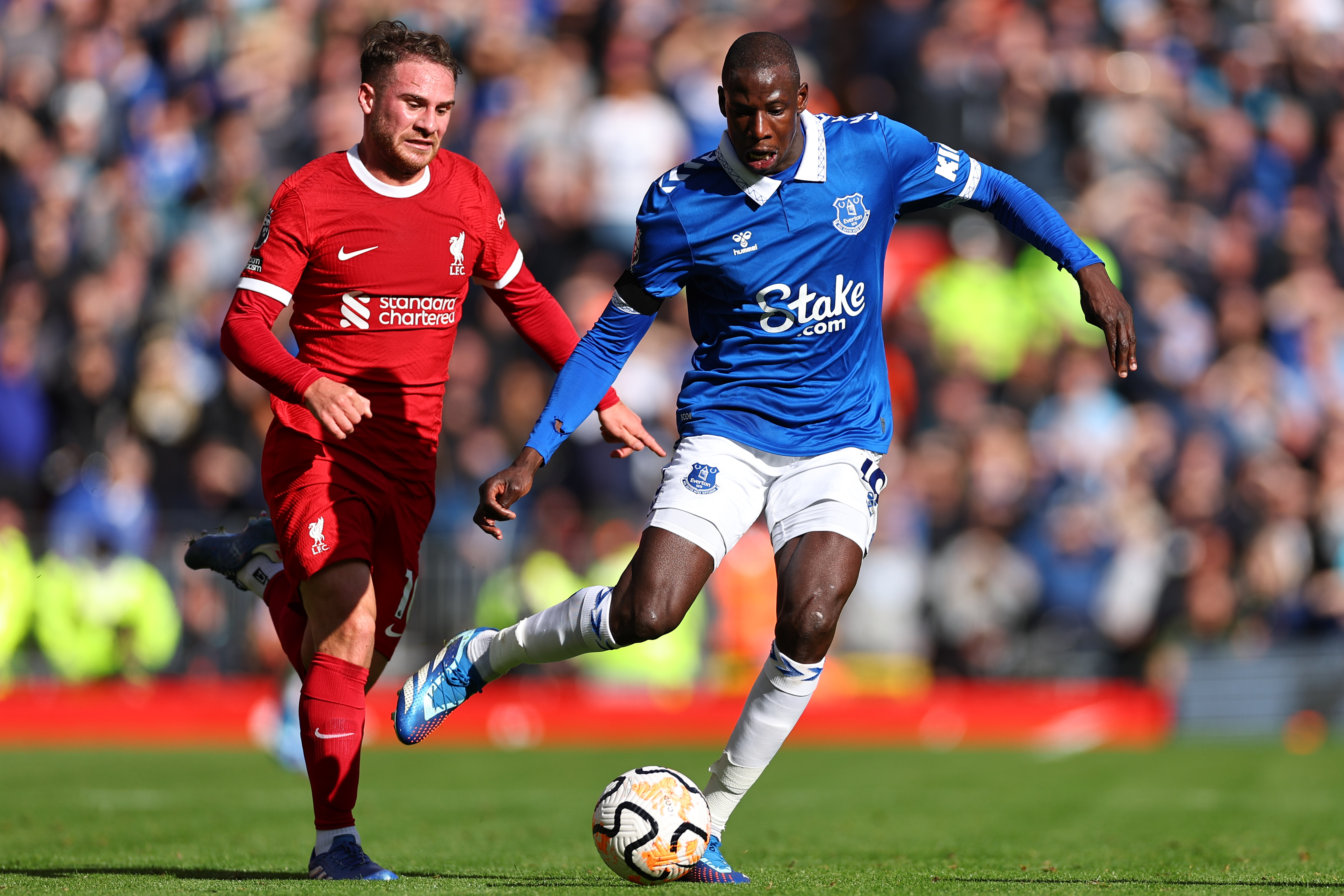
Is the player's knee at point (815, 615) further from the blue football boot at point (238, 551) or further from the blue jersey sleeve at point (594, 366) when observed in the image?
the blue football boot at point (238, 551)

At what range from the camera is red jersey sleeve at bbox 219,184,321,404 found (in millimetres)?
6199

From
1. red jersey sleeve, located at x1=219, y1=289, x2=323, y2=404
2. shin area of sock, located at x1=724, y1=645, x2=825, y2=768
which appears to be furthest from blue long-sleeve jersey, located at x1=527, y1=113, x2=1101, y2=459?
red jersey sleeve, located at x1=219, y1=289, x2=323, y2=404

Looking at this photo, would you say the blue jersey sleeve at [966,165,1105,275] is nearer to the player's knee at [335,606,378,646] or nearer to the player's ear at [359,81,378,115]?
the player's ear at [359,81,378,115]

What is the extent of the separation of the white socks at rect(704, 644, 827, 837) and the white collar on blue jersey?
162cm

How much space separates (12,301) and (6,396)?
928 millimetres

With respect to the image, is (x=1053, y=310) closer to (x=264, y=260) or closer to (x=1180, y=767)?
(x=1180, y=767)

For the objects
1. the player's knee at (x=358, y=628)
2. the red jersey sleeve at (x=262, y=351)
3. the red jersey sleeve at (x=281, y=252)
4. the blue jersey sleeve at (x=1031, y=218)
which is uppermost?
the blue jersey sleeve at (x=1031, y=218)

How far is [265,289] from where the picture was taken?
20.9ft

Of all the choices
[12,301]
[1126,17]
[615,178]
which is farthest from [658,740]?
[1126,17]

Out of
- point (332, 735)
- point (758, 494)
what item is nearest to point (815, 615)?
point (758, 494)

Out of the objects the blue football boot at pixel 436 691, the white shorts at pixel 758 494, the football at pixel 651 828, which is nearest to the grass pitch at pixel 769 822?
the football at pixel 651 828

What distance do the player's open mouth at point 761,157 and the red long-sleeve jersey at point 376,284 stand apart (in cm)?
117

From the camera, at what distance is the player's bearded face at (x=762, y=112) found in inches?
238

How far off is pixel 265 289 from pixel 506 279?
41.1 inches
